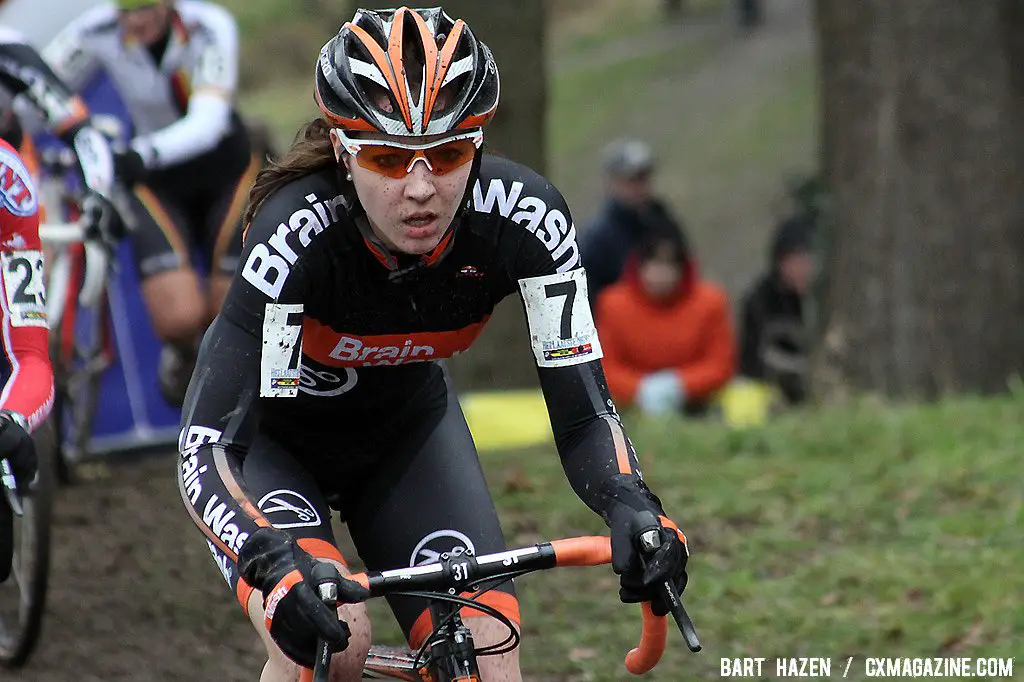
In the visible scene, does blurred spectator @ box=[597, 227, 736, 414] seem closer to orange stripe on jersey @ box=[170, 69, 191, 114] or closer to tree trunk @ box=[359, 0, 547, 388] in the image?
tree trunk @ box=[359, 0, 547, 388]

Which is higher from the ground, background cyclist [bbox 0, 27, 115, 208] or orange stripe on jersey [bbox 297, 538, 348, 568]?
background cyclist [bbox 0, 27, 115, 208]

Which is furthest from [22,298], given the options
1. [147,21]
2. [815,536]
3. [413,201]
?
[815,536]

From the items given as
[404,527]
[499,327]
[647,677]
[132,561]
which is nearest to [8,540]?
[404,527]

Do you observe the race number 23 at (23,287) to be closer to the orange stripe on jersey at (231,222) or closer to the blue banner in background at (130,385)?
the orange stripe on jersey at (231,222)

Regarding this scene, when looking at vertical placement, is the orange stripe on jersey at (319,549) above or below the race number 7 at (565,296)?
below

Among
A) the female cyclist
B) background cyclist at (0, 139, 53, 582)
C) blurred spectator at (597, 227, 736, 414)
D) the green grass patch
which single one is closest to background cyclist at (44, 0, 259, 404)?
blurred spectator at (597, 227, 736, 414)

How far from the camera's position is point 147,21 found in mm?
7863

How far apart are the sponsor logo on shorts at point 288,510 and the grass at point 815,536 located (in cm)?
203

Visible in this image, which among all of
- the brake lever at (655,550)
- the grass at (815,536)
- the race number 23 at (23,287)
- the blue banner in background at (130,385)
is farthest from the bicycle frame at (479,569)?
the blue banner in background at (130,385)

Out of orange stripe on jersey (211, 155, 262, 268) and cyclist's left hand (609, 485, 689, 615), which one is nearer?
cyclist's left hand (609, 485, 689, 615)

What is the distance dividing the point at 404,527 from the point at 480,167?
925 mm

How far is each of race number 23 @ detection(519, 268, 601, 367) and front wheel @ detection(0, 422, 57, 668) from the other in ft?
8.50

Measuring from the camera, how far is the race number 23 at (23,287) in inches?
181

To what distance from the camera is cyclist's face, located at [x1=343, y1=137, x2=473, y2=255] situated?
351cm
